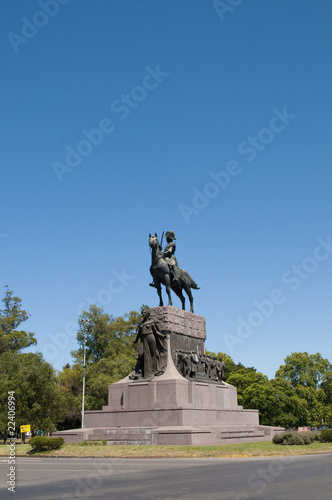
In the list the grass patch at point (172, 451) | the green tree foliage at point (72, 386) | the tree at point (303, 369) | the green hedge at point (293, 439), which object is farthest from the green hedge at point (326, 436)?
the tree at point (303, 369)

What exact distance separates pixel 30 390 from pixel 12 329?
851 inches

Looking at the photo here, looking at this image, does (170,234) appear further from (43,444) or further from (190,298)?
(43,444)

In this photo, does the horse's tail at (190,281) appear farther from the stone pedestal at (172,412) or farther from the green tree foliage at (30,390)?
the green tree foliage at (30,390)

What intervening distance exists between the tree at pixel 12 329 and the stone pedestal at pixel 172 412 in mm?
28963

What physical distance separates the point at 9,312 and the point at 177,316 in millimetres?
34788

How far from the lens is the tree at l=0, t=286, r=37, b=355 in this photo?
5494 centimetres

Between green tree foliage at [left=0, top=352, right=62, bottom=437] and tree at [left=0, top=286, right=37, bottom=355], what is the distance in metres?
14.0

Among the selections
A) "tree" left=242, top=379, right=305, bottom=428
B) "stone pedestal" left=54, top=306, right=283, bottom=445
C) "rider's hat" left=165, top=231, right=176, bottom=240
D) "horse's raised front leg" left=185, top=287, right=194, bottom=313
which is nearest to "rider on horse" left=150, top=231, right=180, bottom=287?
"rider's hat" left=165, top=231, right=176, bottom=240

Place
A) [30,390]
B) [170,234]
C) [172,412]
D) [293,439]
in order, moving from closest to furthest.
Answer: [293,439] → [172,412] → [170,234] → [30,390]

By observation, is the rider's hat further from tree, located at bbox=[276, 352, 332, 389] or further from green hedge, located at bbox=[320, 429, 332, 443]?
tree, located at bbox=[276, 352, 332, 389]

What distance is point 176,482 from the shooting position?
1068 centimetres

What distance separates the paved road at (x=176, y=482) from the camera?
8961 millimetres
